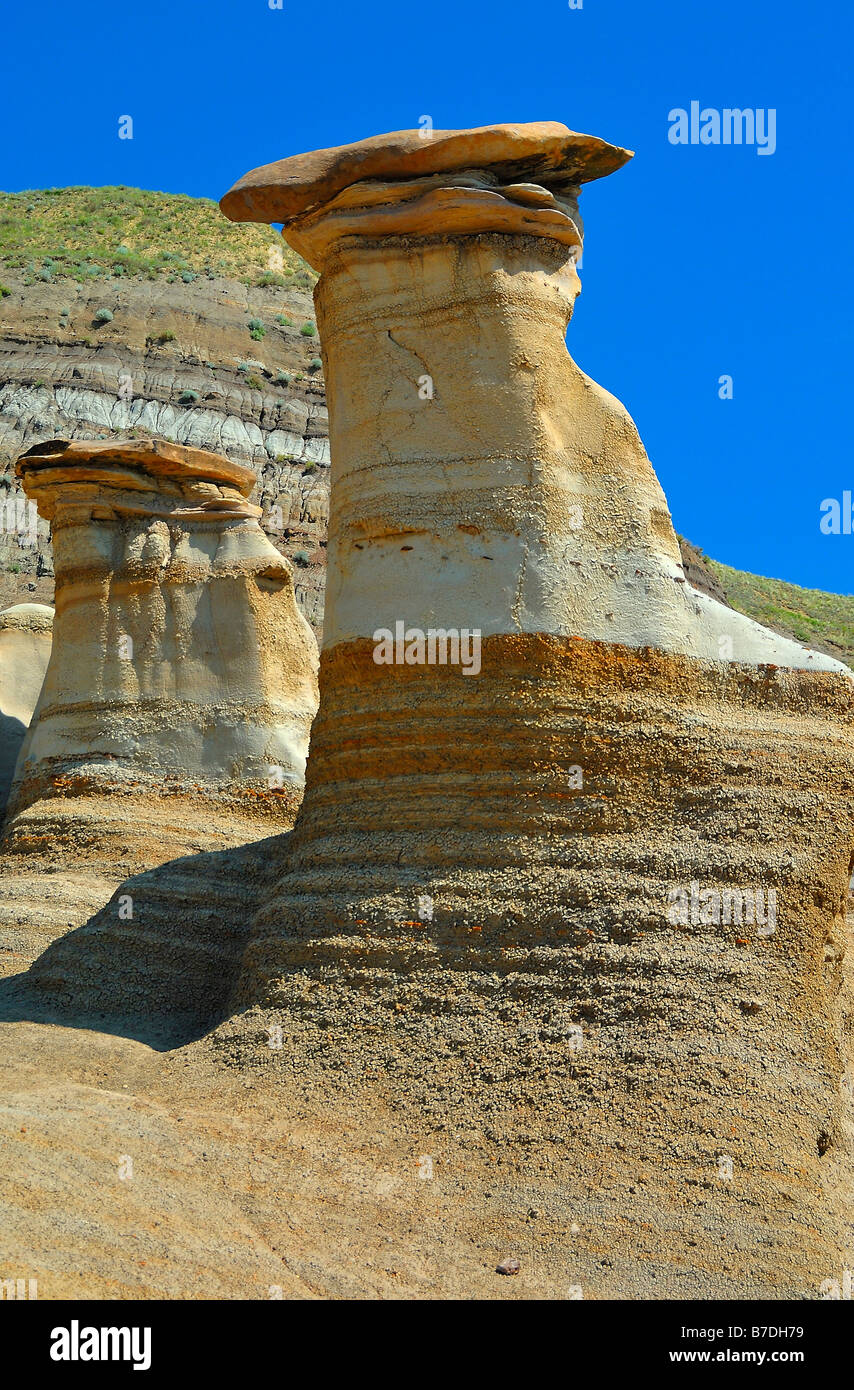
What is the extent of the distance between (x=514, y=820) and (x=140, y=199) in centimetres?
4598

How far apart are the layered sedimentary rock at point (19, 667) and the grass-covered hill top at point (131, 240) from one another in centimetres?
2449

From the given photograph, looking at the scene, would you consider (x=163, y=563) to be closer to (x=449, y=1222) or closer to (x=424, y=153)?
(x=424, y=153)

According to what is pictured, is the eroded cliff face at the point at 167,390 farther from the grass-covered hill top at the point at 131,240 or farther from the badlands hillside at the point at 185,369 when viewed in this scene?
the grass-covered hill top at the point at 131,240

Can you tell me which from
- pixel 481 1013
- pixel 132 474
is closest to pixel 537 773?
pixel 481 1013

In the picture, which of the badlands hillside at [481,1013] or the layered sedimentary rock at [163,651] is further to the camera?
the layered sedimentary rock at [163,651]

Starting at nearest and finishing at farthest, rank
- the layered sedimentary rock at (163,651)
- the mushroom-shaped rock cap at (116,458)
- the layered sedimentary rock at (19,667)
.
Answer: the layered sedimentary rock at (163,651), the mushroom-shaped rock cap at (116,458), the layered sedimentary rock at (19,667)

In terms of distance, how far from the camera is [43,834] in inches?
460

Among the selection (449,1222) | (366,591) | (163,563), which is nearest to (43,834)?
(163,563)

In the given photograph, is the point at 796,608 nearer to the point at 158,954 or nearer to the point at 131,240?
the point at 131,240

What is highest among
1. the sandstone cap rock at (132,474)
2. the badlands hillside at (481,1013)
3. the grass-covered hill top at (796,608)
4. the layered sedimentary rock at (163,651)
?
the grass-covered hill top at (796,608)

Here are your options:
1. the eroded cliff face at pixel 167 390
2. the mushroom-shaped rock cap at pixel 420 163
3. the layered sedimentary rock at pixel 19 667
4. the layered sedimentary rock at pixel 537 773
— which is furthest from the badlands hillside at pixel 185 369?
the layered sedimentary rock at pixel 537 773

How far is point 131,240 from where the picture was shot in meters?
44.5

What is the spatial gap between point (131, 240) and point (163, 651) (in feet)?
116

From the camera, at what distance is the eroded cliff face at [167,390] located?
29.1 meters
